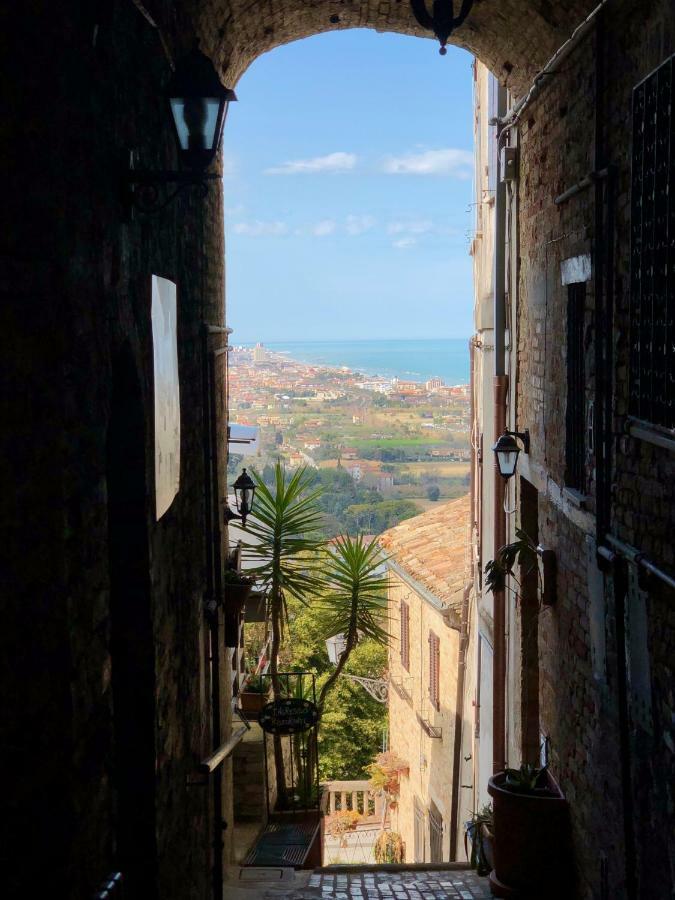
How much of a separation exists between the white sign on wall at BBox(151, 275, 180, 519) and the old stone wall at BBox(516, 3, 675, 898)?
2.20 metres

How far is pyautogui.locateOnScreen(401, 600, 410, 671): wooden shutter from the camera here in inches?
671

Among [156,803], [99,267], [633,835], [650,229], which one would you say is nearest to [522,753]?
[633,835]

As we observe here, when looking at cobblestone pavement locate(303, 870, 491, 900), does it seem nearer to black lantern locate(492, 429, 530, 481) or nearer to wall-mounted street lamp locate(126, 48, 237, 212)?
black lantern locate(492, 429, 530, 481)

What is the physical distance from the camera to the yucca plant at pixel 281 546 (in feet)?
32.0

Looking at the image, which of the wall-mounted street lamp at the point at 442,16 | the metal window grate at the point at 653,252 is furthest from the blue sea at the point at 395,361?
the metal window grate at the point at 653,252

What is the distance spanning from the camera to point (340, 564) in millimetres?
10180

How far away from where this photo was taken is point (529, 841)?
6.60 metres

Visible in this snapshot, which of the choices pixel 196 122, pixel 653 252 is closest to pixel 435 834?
pixel 653 252

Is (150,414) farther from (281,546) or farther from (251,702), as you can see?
(251,702)

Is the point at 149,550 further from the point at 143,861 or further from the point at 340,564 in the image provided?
the point at 340,564

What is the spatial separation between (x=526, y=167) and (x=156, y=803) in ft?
18.0

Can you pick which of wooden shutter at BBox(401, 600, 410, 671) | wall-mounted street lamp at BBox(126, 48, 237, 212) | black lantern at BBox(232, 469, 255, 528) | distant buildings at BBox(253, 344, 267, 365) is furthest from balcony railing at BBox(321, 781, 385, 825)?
distant buildings at BBox(253, 344, 267, 365)

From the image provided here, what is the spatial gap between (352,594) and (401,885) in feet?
10.7

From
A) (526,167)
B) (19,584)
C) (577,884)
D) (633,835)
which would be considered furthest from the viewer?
(526,167)
